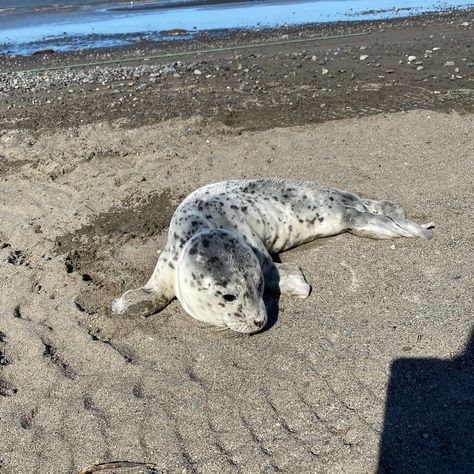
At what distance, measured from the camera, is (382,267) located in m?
3.96

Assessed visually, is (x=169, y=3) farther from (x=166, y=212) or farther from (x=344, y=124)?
(x=166, y=212)

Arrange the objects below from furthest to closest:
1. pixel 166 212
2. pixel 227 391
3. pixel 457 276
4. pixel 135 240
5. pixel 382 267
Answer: pixel 166 212 → pixel 135 240 → pixel 382 267 → pixel 457 276 → pixel 227 391

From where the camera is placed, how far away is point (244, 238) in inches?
159

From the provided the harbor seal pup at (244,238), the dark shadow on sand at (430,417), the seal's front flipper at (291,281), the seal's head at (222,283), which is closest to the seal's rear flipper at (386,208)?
the harbor seal pup at (244,238)

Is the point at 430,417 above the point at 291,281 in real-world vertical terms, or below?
below

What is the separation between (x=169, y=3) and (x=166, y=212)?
24.9m

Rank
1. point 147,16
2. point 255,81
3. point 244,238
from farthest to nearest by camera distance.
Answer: point 147,16
point 255,81
point 244,238

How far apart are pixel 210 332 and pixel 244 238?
860mm

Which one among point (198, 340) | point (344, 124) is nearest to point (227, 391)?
point (198, 340)

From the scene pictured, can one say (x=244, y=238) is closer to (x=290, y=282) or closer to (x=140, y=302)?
(x=290, y=282)

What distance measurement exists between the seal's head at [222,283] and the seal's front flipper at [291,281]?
281mm

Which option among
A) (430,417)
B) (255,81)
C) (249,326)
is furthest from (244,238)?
(255,81)

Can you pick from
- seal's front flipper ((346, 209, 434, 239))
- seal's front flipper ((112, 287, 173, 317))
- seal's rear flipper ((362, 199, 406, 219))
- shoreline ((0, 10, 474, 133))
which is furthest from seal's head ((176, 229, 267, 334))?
shoreline ((0, 10, 474, 133))

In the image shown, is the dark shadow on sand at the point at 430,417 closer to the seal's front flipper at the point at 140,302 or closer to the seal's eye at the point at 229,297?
the seal's eye at the point at 229,297
